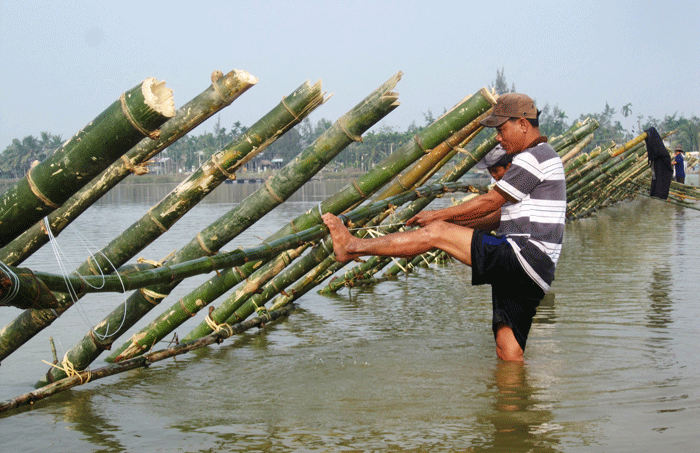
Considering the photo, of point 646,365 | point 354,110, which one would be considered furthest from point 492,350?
point 354,110

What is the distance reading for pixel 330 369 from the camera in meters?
5.32

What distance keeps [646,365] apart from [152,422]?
338cm

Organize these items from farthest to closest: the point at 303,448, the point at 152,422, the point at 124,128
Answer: the point at 152,422, the point at 303,448, the point at 124,128

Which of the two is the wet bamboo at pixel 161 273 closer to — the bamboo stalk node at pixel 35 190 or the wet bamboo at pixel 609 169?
the bamboo stalk node at pixel 35 190

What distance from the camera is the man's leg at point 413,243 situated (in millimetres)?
4262

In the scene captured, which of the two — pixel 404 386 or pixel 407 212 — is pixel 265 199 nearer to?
pixel 404 386

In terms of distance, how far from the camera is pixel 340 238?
4.39m

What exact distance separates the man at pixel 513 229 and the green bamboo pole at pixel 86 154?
1929mm

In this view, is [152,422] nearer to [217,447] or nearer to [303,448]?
[217,447]

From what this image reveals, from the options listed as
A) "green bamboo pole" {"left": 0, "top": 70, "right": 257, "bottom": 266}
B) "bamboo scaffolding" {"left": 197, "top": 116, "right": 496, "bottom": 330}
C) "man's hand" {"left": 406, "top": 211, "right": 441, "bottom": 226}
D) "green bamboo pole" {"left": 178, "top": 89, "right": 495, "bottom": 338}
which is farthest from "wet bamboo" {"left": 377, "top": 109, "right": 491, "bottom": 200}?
"green bamboo pole" {"left": 0, "top": 70, "right": 257, "bottom": 266}

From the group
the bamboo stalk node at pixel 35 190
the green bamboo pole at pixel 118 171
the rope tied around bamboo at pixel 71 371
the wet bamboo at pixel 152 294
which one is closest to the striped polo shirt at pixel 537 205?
the wet bamboo at pixel 152 294

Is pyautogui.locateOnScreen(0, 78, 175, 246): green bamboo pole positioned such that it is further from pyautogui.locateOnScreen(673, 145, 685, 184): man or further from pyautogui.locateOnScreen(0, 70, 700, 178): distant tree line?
pyautogui.locateOnScreen(0, 70, 700, 178): distant tree line

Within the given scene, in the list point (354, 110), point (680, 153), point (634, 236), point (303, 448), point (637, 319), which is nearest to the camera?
point (303, 448)

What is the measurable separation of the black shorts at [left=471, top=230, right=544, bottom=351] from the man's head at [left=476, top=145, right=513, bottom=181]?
1.81 meters
